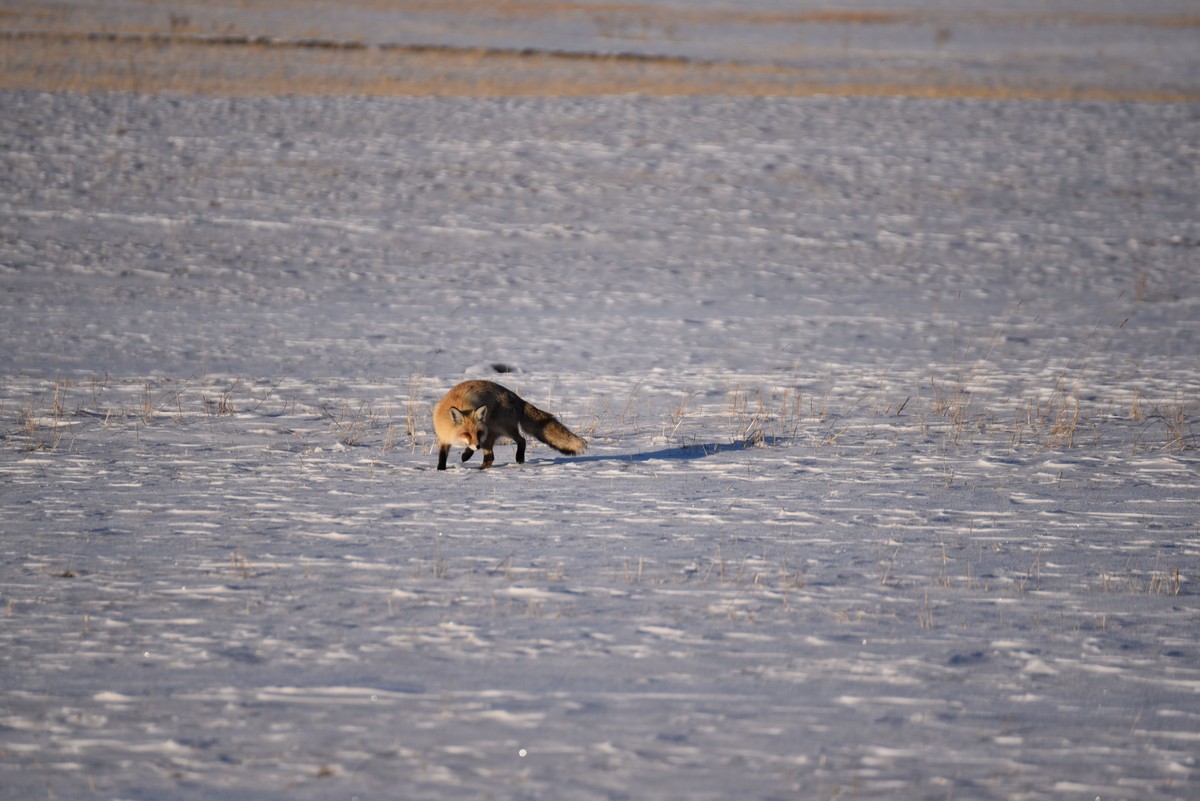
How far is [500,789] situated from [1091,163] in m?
19.1

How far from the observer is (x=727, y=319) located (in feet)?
46.1

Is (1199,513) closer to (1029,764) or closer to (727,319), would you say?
(1029,764)

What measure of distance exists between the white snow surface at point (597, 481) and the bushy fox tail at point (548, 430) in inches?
7.6

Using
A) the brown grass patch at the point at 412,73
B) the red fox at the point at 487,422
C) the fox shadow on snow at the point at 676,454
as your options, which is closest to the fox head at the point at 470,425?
the red fox at the point at 487,422

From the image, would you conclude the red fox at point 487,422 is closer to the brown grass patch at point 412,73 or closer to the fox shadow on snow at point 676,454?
the fox shadow on snow at point 676,454

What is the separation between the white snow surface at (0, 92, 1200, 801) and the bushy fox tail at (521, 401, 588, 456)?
0.19m

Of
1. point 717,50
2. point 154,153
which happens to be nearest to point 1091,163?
point 717,50

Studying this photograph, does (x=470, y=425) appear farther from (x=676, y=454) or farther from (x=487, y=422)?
(x=676, y=454)

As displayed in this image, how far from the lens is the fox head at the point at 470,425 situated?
26.1 feet

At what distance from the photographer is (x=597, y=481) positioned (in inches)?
318

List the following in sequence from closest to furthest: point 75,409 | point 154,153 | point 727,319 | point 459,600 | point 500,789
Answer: point 500,789, point 459,600, point 75,409, point 727,319, point 154,153

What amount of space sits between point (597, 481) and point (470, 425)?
2.96ft

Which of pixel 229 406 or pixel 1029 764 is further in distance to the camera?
pixel 229 406

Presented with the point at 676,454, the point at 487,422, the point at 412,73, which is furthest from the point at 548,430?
the point at 412,73
